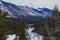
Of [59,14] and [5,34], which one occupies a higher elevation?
[5,34]

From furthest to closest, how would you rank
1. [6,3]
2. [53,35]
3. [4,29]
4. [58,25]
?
[6,3]
[58,25]
[53,35]
[4,29]

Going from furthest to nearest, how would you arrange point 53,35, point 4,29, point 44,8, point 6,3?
point 6,3 → point 44,8 → point 53,35 → point 4,29

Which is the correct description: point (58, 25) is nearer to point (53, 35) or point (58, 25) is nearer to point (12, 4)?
point (53, 35)

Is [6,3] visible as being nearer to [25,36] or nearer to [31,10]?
[31,10]

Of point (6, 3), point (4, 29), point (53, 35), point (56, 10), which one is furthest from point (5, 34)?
point (6, 3)

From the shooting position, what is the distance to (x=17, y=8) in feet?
279

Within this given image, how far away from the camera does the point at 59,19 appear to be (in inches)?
1617

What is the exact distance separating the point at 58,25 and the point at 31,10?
1832 inches

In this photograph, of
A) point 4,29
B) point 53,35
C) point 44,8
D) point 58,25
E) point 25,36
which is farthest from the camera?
point 44,8

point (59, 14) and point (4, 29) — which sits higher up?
point (4, 29)

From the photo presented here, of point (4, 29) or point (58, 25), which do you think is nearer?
point (4, 29)

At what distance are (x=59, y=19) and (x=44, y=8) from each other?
3209 centimetres

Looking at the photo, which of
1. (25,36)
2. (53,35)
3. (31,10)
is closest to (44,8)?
(31,10)

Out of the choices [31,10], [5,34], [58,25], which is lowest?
[31,10]
